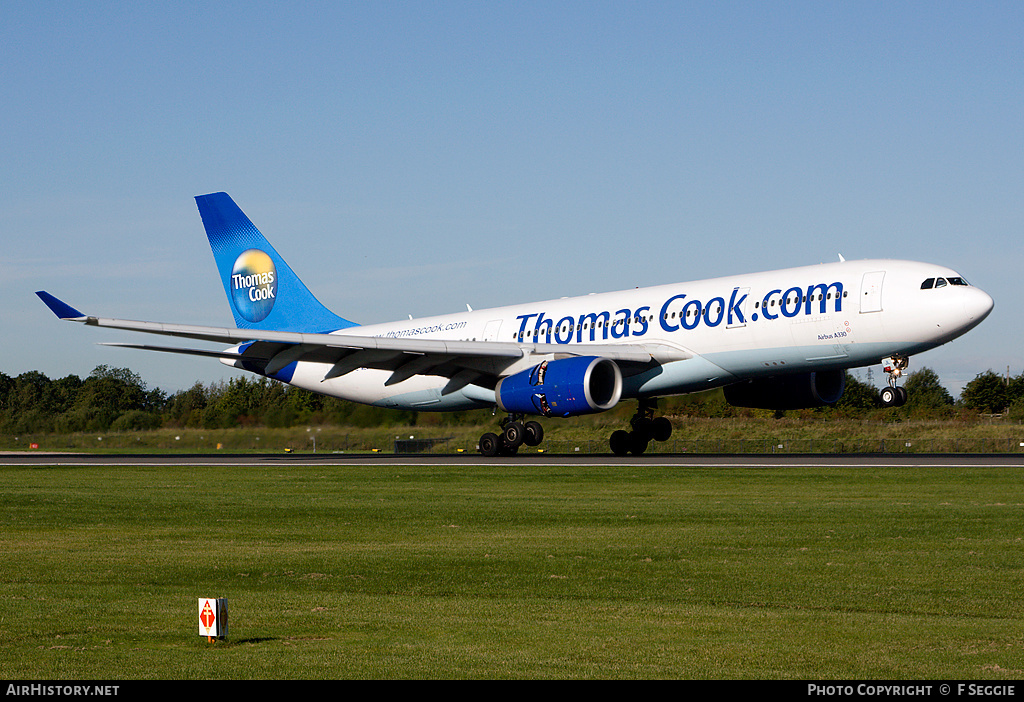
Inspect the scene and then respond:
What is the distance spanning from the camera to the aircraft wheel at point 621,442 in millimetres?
38500

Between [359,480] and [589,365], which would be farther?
[589,365]

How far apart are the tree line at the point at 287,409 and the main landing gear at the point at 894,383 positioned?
0.54 metres

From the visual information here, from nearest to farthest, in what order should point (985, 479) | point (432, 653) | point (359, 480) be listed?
point (432, 653) → point (985, 479) → point (359, 480)

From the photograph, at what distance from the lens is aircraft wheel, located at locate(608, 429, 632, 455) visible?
38.5 metres

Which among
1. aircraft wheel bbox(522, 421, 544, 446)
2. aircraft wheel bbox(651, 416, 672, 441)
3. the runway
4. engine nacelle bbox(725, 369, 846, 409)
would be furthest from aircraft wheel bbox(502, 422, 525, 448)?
engine nacelle bbox(725, 369, 846, 409)

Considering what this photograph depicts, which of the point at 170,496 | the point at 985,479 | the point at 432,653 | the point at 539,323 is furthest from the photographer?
the point at 539,323

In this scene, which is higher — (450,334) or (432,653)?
(450,334)

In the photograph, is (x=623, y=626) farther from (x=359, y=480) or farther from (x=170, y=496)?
(x=359, y=480)

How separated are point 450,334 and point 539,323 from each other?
4.22 m

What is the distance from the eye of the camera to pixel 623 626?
9055 millimetres

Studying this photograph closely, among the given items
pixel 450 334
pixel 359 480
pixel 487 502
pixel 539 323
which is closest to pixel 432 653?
pixel 487 502

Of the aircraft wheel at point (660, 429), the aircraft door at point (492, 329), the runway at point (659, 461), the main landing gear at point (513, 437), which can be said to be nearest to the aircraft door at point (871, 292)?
the runway at point (659, 461)

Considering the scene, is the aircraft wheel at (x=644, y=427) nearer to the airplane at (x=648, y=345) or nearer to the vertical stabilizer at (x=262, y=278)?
the airplane at (x=648, y=345)

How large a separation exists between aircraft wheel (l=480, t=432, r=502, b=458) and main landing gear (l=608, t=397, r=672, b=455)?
14.3 ft
